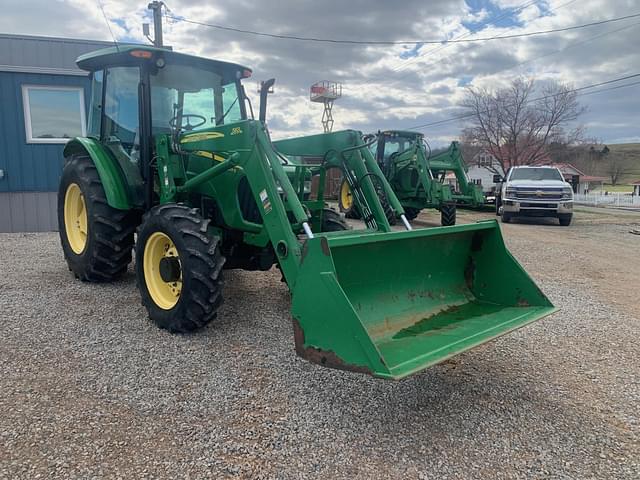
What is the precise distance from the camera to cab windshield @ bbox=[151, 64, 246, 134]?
4.86 meters

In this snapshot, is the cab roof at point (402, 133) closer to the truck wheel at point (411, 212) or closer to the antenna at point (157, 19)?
the truck wheel at point (411, 212)

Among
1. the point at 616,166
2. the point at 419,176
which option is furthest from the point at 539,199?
the point at 616,166

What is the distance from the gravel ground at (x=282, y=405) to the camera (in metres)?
2.41

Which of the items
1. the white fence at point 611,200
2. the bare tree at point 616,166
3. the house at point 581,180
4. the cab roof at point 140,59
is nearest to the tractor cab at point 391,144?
the cab roof at point 140,59

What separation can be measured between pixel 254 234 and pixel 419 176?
368 inches

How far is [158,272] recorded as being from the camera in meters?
4.30

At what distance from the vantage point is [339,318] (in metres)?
2.65

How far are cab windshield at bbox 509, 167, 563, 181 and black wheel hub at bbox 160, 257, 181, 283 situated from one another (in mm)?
12970

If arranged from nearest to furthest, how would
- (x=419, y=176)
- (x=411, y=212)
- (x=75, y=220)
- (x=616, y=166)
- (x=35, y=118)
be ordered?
1. (x=75, y=220)
2. (x=35, y=118)
3. (x=419, y=176)
4. (x=411, y=212)
5. (x=616, y=166)

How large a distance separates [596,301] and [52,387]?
5476 mm

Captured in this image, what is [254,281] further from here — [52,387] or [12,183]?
[12,183]

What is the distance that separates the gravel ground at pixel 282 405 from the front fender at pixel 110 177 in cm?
108

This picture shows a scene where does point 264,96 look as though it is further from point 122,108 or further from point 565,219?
point 565,219

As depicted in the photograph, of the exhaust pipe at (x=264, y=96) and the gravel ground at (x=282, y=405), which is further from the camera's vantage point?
the exhaust pipe at (x=264, y=96)
